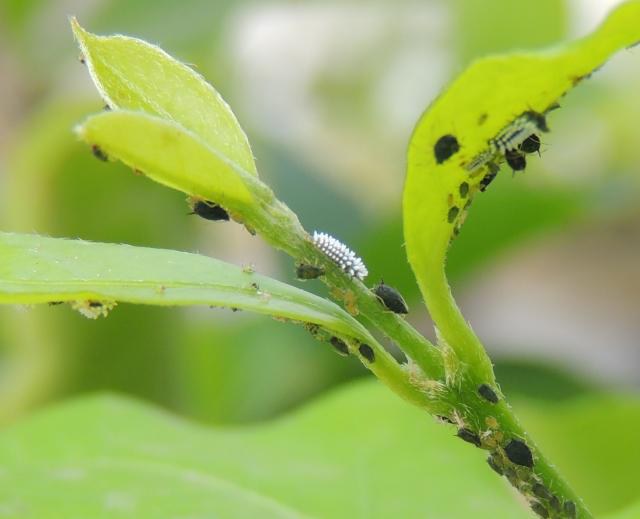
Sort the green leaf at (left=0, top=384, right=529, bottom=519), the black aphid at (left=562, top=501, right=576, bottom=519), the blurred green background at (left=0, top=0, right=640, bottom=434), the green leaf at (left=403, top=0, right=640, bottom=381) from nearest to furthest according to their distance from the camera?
the green leaf at (left=403, top=0, right=640, bottom=381) → the black aphid at (left=562, top=501, right=576, bottom=519) → the green leaf at (left=0, top=384, right=529, bottom=519) → the blurred green background at (left=0, top=0, right=640, bottom=434)

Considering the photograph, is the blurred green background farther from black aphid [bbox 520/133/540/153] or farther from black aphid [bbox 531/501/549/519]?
black aphid [bbox 531/501/549/519]

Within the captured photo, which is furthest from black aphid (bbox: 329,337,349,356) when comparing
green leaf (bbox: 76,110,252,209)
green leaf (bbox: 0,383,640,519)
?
green leaf (bbox: 0,383,640,519)

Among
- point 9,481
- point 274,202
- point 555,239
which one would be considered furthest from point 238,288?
point 555,239

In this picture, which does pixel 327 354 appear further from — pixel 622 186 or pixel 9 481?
pixel 9 481

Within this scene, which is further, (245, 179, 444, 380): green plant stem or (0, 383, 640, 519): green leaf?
(0, 383, 640, 519): green leaf

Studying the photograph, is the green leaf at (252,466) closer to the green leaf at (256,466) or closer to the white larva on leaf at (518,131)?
the green leaf at (256,466)

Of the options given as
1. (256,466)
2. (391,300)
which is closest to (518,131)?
(391,300)

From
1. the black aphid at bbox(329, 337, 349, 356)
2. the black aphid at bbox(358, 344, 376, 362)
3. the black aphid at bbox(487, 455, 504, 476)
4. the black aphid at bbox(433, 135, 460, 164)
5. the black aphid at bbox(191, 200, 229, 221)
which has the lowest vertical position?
the black aphid at bbox(487, 455, 504, 476)

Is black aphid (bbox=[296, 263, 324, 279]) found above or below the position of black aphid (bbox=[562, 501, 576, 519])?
above
